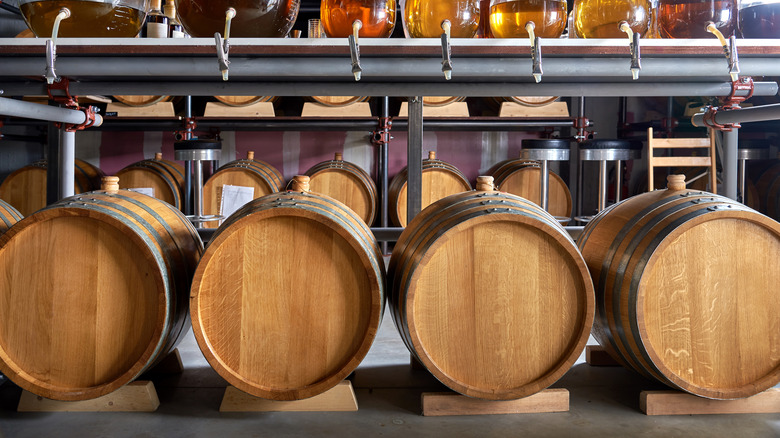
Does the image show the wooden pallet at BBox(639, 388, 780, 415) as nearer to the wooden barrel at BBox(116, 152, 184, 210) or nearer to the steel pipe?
the steel pipe

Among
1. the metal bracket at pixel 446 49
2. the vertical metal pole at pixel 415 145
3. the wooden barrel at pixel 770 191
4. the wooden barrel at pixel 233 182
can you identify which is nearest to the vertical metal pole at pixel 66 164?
the vertical metal pole at pixel 415 145

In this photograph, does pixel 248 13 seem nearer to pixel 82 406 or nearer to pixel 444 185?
pixel 82 406

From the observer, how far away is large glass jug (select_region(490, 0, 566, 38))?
5.70ft

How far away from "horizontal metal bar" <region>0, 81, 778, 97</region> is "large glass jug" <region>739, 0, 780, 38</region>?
0.76ft

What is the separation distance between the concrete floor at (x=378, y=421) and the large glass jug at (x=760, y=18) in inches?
48.2

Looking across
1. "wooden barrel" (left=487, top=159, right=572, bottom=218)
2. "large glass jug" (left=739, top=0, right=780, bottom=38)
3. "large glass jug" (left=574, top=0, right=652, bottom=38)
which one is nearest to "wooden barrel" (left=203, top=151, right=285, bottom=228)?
"wooden barrel" (left=487, top=159, right=572, bottom=218)

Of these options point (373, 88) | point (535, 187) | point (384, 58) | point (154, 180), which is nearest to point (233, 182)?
point (154, 180)

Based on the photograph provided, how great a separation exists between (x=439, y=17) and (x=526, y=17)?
0.25 m

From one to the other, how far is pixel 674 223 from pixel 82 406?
1.81 meters

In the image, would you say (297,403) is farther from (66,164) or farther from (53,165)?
(53,165)

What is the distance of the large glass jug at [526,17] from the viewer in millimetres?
1737

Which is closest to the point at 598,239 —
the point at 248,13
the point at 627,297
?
the point at 627,297

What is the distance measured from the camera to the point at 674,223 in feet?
5.56

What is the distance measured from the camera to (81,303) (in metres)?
1.72
